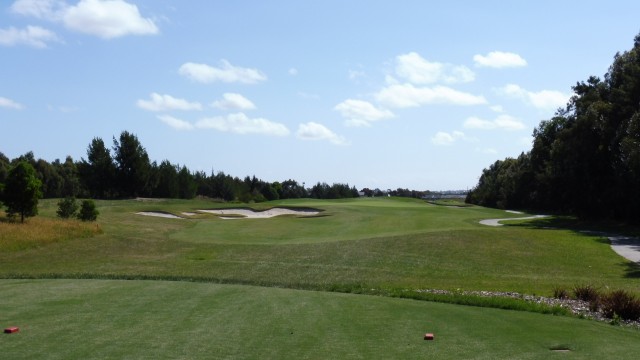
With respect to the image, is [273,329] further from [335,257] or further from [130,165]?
[130,165]

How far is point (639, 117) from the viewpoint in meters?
40.9

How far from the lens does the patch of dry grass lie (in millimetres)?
26394

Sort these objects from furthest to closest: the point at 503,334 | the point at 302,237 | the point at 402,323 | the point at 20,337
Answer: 1. the point at 302,237
2. the point at 402,323
3. the point at 503,334
4. the point at 20,337

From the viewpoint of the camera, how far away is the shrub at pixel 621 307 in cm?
1214

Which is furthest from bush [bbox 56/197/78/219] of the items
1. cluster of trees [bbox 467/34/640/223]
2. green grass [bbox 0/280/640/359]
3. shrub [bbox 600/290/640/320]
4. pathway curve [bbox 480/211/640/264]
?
cluster of trees [bbox 467/34/640/223]

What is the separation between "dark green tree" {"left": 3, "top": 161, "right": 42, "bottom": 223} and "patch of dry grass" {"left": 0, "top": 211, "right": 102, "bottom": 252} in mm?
718

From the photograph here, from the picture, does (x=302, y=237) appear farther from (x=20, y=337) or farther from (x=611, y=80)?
(x=611, y=80)

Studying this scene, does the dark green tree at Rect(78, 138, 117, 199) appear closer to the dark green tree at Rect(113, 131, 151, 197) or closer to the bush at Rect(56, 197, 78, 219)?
the dark green tree at Rect(113, 131, 151, 197)

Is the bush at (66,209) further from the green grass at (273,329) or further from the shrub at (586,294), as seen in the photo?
the shrub at (586,294)

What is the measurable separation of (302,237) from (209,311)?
2362cm

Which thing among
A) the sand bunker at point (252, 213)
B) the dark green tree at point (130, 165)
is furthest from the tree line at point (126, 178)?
the sand bunker at point (252, 213)

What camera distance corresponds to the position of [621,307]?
40.4 ft

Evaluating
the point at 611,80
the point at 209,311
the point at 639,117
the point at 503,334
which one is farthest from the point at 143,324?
the point at 611,80

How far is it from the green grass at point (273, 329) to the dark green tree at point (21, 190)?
53.9 ft
